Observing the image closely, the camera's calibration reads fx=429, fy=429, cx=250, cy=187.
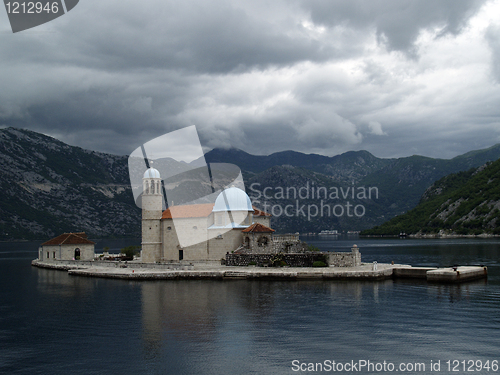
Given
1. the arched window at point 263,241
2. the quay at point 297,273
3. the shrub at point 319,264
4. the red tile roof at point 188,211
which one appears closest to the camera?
the quay at point 297,273

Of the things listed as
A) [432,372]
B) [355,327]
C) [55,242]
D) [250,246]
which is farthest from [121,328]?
[55,242]

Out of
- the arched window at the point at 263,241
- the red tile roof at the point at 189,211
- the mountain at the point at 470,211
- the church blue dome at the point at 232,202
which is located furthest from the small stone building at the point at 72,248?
the mountain at the point at 470,211

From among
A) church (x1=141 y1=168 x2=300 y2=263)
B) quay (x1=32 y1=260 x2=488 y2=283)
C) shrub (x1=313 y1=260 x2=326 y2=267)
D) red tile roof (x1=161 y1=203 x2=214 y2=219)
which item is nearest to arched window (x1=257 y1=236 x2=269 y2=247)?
church (x1=141 y1=168 x2=300 y2=263)

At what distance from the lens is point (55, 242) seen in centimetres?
7794

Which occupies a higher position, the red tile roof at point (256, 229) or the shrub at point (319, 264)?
the red tile roof at point (256, 229)

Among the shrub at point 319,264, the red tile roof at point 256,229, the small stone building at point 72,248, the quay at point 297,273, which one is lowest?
the quay at point 297,273

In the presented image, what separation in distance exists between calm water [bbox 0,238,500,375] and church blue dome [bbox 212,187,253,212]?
47.3 feet

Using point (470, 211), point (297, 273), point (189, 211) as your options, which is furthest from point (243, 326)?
point (470, 211)

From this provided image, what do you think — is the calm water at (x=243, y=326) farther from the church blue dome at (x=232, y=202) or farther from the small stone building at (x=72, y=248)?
the small stone building at (x=72, y=248)

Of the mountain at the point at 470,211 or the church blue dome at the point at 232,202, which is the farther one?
the mountain at the point at 470,211

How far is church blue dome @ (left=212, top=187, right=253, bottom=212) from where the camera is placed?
58.5 meters

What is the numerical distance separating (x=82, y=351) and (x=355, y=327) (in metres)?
16.7

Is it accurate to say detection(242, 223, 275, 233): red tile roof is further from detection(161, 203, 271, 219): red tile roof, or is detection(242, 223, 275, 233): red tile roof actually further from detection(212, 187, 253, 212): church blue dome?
detection(161, 203, 271, 219): red tile roof

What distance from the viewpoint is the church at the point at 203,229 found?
56.7m
